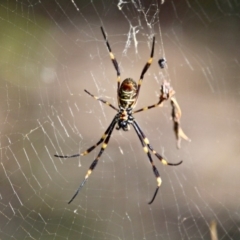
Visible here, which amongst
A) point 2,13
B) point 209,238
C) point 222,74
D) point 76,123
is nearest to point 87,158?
point 76,123

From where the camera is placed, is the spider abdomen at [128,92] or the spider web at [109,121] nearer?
the spider abdomen at [128,92]

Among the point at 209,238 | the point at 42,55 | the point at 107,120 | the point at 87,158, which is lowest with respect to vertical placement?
the point at 209,238

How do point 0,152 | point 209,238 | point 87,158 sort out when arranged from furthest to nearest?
point 87,158
point 209,238
point 0,152

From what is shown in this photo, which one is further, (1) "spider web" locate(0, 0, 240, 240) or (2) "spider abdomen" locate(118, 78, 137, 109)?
(1) "spider web" locate(0, 0, 240, 240)

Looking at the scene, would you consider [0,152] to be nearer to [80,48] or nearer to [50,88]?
[50,88]
